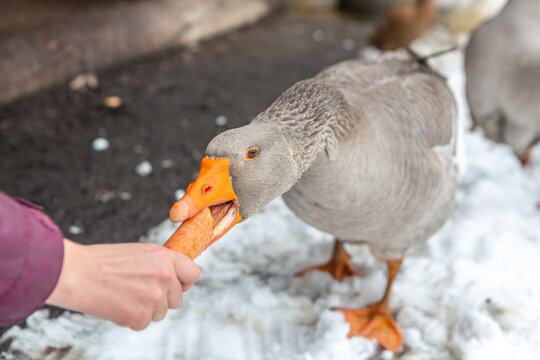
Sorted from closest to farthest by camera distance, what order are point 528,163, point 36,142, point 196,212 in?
point 196,212 < point 36,142 < point 528,163

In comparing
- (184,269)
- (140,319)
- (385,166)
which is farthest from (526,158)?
(140,319)

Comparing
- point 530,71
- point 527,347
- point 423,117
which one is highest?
point 423,117

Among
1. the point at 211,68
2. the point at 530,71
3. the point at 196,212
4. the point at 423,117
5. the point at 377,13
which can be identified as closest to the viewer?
the point at 196,212

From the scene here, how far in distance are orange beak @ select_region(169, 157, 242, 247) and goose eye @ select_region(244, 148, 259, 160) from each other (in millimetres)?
72

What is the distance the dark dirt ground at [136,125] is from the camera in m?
2.96

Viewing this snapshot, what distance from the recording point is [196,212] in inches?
52.4

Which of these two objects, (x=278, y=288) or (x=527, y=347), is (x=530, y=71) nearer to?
(x=527, y=347)

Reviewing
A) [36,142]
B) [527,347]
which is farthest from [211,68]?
[527,347]

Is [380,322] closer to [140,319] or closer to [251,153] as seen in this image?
[251,153]

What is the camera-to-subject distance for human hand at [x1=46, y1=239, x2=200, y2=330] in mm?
1139

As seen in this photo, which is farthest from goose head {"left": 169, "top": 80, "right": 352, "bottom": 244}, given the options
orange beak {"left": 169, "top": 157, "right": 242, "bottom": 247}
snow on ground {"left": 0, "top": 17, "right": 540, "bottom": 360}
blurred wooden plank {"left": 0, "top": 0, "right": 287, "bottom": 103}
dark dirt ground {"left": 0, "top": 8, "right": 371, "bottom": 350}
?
blurred wooden plank {"left": 0, "top": 0, "right": 287, "bottom": 103}

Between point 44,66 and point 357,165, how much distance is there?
329 centimetres

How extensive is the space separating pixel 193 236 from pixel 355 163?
67cm

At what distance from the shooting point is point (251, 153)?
1408 millimetres
